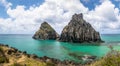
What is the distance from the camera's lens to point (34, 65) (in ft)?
166

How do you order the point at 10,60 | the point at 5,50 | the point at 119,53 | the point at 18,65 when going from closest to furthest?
1. the point at 119,53
2. the point at 18,65
3. the point at 10,60
4. the point at 5,50

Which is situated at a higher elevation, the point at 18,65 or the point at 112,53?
the point at 112,53

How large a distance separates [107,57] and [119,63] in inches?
74.8

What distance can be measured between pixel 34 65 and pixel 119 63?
2786 centimetres

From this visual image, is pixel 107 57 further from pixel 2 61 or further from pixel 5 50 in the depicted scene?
pixel 5 50

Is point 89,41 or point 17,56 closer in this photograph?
point 17,56

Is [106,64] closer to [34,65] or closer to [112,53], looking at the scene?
[112,53]

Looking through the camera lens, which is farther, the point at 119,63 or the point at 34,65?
the point at 34,65

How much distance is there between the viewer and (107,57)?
92.8 feet

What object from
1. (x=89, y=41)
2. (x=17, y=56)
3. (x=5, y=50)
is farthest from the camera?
(x=89, y=41)

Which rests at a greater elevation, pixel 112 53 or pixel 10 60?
pixel 112 53

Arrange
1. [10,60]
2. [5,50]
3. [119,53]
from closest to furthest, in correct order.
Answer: [119,53]
[10,60]
[5,50]

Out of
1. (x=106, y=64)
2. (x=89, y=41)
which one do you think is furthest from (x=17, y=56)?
(x=89, y=41)

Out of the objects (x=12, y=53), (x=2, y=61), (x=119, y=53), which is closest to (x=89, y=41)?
(x=12, y=53)
